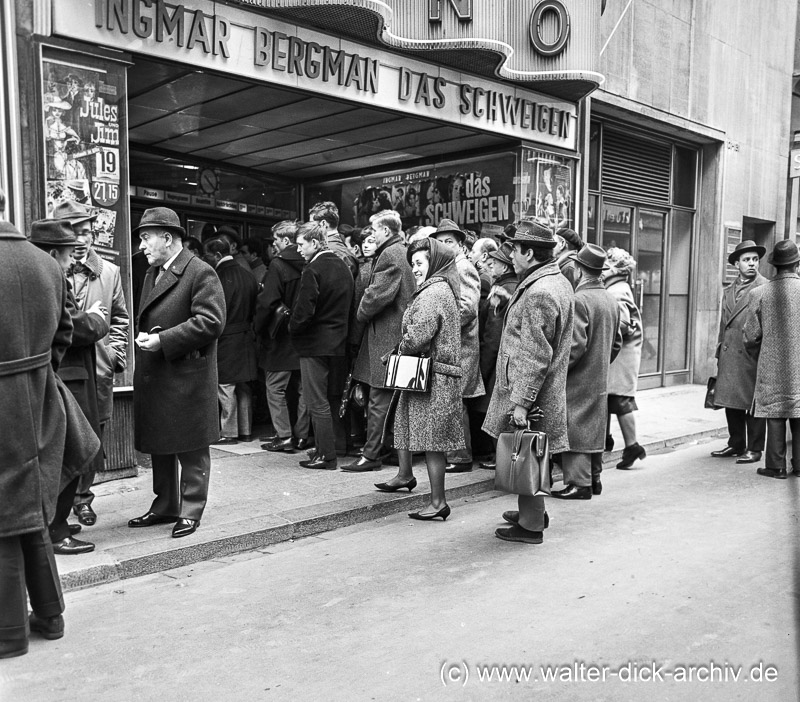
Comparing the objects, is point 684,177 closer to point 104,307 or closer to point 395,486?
point 395,486

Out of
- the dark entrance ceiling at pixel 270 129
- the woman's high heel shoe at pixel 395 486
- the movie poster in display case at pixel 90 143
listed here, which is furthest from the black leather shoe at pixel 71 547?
the dark entrance ceiling at pixel 270 129

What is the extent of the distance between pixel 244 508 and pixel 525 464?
2097mm

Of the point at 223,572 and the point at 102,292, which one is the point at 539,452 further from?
the point at 102,292

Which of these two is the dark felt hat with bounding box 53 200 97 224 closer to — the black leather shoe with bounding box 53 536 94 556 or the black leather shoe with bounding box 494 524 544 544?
the black leather shoe with bounding box 53 536 94 556

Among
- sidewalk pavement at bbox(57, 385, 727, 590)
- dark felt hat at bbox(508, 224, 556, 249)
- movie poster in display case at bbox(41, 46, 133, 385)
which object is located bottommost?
sidewalk pavement at bbox(57, 385, 727, 590)

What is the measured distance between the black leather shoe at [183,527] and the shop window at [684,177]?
10.4 metres

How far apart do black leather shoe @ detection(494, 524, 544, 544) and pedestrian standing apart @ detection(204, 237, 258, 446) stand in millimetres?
3506

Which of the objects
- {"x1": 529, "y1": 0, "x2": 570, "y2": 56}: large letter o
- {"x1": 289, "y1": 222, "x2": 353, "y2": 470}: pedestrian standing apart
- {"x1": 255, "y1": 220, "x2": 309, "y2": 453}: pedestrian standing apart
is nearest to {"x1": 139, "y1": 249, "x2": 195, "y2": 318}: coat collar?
{"x1": 289, "y1": 222, "x2": 353, "y2": 470}: pedestrian standing apart

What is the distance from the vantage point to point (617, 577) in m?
4.50

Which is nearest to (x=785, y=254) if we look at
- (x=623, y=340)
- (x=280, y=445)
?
(x=623, y=340)

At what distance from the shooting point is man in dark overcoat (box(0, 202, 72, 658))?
3.42 m

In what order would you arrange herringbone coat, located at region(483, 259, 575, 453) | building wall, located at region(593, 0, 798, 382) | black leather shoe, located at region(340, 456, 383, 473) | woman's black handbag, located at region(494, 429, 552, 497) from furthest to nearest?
building wall, located at region(593, 0, 798, 382), black leather shoe, located at region(340, 456, 383, 473), herringbone coat, located at region(483, 259, 575, 453), woman's black handbag, located at region(494, 429, 552, 497)

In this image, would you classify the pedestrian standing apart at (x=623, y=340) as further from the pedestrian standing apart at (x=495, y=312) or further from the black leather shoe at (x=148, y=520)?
the black leather shoe at (x=148, y=520)

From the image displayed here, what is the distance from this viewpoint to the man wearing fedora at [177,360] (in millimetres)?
4949
